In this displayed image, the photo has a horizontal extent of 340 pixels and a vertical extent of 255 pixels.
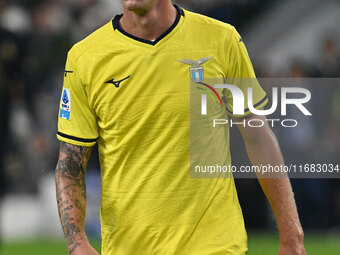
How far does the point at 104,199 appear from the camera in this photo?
409 cm

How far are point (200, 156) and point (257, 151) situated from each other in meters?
0.32

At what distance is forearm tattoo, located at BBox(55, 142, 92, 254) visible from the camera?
4.00 meters

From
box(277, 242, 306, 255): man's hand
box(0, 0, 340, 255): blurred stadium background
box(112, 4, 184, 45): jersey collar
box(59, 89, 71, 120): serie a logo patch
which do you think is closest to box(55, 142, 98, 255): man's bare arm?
box(59, 89, 71, 120): serie a logo patch

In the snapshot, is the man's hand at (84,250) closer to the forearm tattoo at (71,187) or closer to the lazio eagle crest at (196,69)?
the forearm tattoo at (71,187)

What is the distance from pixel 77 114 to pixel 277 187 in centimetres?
102

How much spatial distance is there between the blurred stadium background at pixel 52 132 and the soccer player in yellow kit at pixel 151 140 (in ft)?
19.2

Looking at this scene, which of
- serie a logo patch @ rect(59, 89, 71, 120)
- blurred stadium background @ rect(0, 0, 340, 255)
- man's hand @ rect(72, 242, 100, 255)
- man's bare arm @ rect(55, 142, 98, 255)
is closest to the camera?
man's hand @ rect(72, 242, 100, 255)

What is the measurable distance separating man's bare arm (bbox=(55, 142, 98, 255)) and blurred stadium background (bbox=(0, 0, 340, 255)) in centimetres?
584

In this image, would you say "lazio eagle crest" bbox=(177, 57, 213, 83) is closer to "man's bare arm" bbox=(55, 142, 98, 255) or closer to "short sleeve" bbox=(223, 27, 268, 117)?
"short sleeve" bbox=(223, 27, 268, 117)

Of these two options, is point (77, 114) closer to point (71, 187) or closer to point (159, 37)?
point (71, 187)

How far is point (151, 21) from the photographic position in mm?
4059

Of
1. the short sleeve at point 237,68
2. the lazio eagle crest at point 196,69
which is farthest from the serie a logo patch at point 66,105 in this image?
the short sleeve at point 237,68

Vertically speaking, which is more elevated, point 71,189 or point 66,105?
point 66,105

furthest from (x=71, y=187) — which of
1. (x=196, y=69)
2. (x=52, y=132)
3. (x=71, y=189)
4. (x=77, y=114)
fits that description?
(x=52, y=132)
